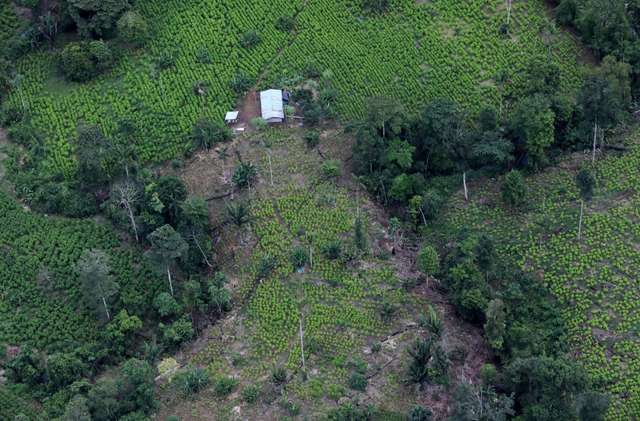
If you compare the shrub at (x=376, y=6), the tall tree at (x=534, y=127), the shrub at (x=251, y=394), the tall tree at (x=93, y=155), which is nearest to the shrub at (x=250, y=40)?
the shrub at (x=376, y=6)

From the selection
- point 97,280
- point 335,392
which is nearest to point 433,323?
point 335,392

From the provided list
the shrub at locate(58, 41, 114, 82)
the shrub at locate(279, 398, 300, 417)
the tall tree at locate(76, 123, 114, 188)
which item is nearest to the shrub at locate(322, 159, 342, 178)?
the tall tree at locate(76, 123, 114, 188)

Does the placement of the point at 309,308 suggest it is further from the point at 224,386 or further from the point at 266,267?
the point at 224,386

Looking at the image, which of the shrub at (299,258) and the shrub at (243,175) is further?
the shrub at (243,175)

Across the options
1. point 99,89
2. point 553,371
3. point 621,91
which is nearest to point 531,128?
point 621,91

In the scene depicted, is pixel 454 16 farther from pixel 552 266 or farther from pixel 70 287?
pixel 70 287

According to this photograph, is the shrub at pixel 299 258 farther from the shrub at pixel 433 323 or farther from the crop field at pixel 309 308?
the shrub at pixel 433 323
